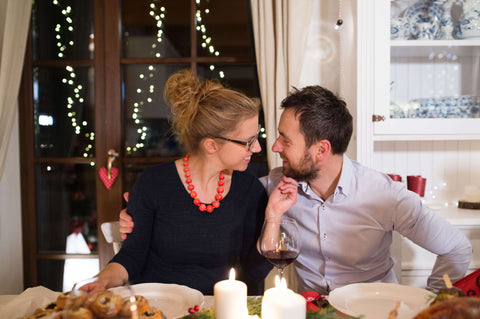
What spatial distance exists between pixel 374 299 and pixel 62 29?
2.49m

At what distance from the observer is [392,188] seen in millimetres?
1620

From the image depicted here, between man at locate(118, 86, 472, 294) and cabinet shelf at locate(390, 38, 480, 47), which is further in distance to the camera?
cabinet shelf at locate(390, 38, 480, 47)

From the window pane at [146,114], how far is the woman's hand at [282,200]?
1247mm

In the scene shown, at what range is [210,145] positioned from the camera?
1707mm

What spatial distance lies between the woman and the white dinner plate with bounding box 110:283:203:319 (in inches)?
15.1

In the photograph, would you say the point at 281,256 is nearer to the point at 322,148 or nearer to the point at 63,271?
the point at 322,148

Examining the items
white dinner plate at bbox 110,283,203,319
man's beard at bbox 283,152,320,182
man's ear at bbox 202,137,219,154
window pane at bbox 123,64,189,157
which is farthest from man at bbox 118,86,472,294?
window pane at bbox 123,64,189,157

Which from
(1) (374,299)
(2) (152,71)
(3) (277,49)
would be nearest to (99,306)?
(1) (374,299)

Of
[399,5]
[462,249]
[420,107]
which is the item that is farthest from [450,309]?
[399,5]

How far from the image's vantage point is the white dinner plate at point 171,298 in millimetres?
1066

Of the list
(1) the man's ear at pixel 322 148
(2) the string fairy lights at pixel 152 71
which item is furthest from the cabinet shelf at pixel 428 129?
(2) the string fairy lights at pixel 152 71

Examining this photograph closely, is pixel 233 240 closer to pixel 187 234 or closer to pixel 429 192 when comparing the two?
pixel 187 234

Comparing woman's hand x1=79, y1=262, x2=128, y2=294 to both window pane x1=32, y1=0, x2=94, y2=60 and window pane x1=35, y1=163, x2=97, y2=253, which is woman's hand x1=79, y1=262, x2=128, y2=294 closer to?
window pane x1=35, y1=163, x2=97, y2=253

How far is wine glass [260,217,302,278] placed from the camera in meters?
1.06
